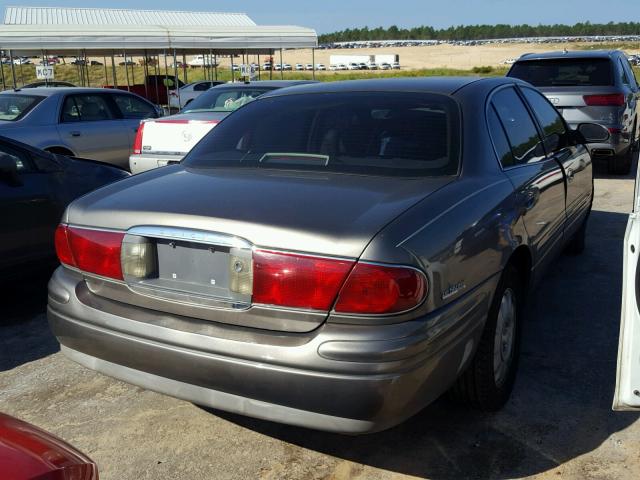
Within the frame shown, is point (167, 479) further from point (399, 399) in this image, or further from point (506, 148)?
point (506, 148)

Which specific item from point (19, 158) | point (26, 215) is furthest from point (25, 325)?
point (19, 158)

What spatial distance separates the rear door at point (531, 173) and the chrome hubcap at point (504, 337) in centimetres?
40

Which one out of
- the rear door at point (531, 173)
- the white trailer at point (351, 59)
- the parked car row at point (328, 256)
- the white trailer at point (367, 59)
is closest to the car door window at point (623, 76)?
the rear door at point (531, 173)

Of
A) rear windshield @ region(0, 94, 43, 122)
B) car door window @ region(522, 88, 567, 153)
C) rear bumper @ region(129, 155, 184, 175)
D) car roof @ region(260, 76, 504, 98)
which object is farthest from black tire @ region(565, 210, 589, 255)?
rear windshield @ region(0, 94, 43, 122)

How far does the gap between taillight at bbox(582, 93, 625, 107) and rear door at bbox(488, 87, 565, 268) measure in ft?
18.1

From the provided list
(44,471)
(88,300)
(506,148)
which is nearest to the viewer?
(44,471)

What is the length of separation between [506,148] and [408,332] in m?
1.54

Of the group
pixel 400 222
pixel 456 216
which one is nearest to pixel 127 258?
pixel 400 222

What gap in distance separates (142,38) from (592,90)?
15.7m

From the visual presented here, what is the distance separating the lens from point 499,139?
3453 millimetres

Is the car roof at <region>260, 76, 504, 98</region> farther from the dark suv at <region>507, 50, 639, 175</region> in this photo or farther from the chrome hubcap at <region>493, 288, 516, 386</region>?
the dark suv at <region>507, 50, 639, 175</region>

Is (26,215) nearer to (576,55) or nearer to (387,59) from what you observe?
(576,55)

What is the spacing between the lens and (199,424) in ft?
10.6

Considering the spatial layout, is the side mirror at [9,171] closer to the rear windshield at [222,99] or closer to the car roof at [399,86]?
the car roof at [399,86]
